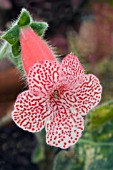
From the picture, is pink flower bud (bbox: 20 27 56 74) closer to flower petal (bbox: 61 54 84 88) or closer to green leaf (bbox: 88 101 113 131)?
flower petal (bbox: 61 54 84 88)

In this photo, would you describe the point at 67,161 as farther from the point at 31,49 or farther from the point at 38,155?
the point at 31,49

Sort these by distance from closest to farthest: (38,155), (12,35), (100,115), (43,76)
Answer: (43,76), (12,35), (100,115), (38,155)

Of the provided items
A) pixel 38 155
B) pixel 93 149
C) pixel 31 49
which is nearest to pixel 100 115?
pixel 93 149

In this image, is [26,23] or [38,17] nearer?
[26,23]

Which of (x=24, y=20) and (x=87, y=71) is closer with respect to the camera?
(x=24, y=20)

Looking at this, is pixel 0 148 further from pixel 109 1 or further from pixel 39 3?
pixel 109 1

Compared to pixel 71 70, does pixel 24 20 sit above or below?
Answer: above

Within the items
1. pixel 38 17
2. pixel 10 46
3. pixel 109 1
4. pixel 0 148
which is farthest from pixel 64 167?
pixel 109 1
